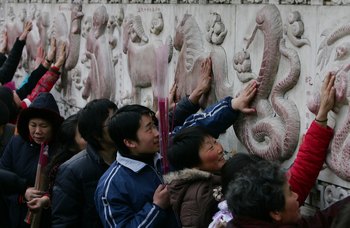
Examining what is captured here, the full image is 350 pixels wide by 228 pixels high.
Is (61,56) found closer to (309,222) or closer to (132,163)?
(132,163)

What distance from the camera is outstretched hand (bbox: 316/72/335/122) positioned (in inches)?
184

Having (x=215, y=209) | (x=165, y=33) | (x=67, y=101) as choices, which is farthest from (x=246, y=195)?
(x=67, y=101)

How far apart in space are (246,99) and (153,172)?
2.53ft

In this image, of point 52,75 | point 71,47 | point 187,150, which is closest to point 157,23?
point 71,47

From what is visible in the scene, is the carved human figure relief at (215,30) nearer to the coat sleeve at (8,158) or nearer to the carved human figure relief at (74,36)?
the coat sleeve at (8,158)

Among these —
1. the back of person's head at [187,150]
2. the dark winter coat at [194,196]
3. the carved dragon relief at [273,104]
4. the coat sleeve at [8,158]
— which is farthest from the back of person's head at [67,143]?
the dark winter coat at [194,196]

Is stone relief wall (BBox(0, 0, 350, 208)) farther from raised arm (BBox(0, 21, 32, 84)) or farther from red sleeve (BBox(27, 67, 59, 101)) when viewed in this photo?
raised arm (BBox(0, 21, 32, 84))

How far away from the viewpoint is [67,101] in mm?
8867

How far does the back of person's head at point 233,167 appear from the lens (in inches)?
171

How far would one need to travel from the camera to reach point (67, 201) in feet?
18.1

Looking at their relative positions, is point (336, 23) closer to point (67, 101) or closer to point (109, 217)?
point (109, 217)

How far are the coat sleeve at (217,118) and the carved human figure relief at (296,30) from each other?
65 cm

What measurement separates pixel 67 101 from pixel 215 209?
14.9 feet

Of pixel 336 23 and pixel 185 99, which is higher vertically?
pixel 336 23
